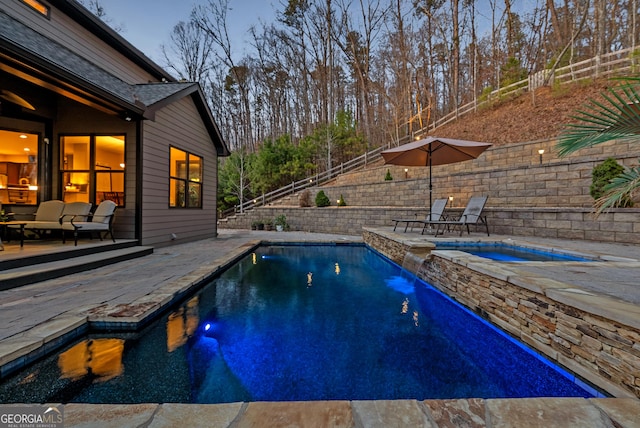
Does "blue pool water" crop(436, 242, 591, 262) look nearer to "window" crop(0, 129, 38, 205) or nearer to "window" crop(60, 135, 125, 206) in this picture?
"window" crop(60, 135, 125, 206)

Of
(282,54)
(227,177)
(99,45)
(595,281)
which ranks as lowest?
(595,281)

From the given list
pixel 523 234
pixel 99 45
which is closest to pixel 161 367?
pixel 523 234

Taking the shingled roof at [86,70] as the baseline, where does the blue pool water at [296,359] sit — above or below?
below

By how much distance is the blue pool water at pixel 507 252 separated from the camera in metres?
4.15

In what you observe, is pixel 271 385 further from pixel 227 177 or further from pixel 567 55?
pixel 567 55

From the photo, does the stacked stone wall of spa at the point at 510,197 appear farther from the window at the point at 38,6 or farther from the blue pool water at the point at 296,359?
the window at the point at 38,6

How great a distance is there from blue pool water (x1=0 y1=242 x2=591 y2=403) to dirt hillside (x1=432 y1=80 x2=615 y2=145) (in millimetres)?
9530

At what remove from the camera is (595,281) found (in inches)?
100

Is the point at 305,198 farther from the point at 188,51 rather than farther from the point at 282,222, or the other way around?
the point at 188,51

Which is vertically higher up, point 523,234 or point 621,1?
point 621,1

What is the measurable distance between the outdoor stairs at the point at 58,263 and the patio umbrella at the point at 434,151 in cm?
608


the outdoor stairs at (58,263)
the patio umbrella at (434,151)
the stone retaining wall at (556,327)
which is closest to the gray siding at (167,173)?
the outdoor stairs at (58,263)

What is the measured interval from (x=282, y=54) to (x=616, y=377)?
22.0 metres

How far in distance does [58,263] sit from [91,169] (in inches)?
106
